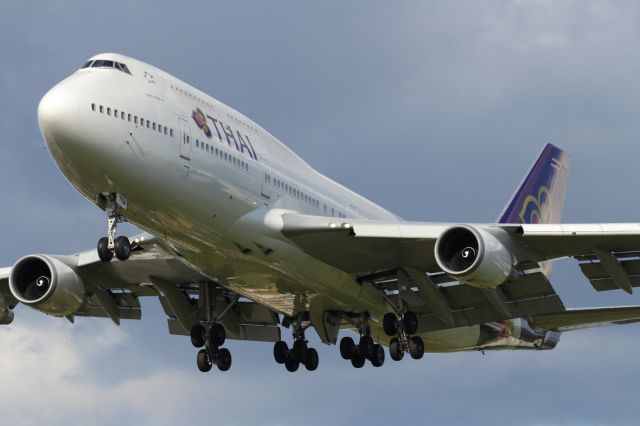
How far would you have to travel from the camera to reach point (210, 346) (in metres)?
36.8

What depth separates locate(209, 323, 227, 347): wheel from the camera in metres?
36.8

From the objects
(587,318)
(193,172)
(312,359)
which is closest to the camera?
(193,172)

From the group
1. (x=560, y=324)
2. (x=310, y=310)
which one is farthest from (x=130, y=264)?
(x=560, y=324)

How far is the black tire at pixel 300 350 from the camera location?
38.2 m

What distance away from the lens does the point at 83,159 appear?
90.7 feet

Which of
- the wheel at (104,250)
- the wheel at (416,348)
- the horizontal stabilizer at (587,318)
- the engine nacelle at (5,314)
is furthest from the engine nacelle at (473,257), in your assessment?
the engine nacelle at (5,314)

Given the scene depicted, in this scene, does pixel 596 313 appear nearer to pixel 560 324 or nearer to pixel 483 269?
pixel 560 324

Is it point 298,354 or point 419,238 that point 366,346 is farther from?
point 419,238

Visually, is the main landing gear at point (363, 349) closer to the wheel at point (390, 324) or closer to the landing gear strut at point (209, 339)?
the wheel at point (390, 324)

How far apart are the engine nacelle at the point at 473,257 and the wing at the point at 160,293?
A: 776cm

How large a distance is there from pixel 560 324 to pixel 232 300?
1088 centimetres

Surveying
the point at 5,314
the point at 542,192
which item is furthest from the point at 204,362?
the point at 542,192

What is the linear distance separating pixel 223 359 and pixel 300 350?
2.71m

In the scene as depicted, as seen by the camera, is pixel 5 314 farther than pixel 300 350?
Yes
